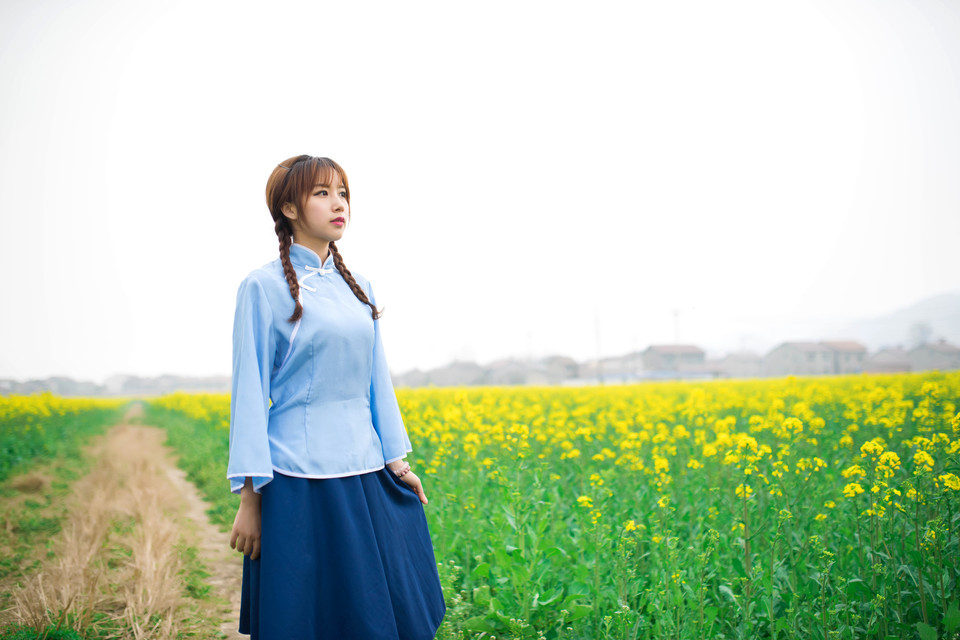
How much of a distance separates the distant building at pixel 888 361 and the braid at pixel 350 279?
38363mm

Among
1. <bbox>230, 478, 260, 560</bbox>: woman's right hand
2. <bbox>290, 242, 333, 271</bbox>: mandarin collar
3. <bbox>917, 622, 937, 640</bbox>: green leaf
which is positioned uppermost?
<bbox>290, 242, 333, 271</bbox>: mandarin collar

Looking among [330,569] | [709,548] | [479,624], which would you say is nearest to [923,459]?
[709,548]

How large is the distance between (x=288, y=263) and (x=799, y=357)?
4226 centimetres

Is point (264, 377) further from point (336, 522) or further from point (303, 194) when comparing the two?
point (303, 194)

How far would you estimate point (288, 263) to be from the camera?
67.7 inches

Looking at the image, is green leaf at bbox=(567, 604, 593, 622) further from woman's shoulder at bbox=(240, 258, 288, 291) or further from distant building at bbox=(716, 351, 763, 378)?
distant building at bbox=(716, 351, 763, 378)

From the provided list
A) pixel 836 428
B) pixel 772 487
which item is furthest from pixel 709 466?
pixel 836 428

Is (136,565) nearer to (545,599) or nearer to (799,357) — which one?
(545,599)

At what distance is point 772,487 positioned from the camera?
3.03m

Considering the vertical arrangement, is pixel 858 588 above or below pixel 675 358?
below

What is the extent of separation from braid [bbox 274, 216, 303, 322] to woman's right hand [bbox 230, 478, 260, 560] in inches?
17.4

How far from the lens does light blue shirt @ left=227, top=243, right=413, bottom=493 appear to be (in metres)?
1.54

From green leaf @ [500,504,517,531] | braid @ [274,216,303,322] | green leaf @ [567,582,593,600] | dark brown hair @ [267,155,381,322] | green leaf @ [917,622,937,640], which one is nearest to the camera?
braid @ [274,216,303,322]

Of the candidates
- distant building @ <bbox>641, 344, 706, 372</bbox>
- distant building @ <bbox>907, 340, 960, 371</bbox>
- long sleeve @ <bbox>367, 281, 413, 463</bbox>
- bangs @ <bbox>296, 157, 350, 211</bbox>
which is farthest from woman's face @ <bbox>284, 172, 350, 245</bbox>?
distant building @ <bbox>641, 344, 706, 372</bbox>
